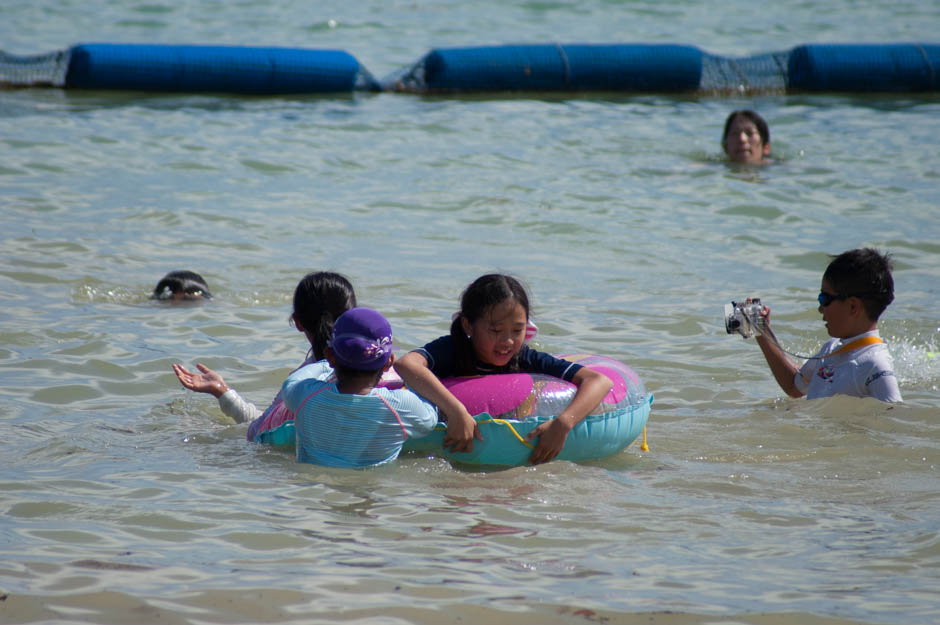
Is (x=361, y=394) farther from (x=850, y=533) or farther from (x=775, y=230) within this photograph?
(x=775, y=230)

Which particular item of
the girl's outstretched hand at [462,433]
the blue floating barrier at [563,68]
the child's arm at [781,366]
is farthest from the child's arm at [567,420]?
the blue floating barrier at [563,68]

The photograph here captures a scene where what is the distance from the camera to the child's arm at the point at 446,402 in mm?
4438

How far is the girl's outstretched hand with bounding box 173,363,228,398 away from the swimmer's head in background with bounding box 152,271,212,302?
2.51 m

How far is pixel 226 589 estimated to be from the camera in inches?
131

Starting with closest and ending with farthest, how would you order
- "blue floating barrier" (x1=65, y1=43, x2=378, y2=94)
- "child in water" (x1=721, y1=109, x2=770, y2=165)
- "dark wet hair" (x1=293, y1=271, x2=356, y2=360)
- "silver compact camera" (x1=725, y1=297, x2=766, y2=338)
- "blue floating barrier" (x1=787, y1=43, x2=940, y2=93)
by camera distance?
1. "dark wet hair" (x1=293, y1=271, x2=356, y2=360)
2. "silver compact camera" (x1=725, y1=297, x2=766, y2=338)
3. "child in water" (x1=721, y1=109, x2=770, y2=165)
4. "blue floating barrier" (x1=65, y1=43, x2=378, y2=94)
5. "blue floating barrier" (x1=787, y1=43, x2=940, y2=93)

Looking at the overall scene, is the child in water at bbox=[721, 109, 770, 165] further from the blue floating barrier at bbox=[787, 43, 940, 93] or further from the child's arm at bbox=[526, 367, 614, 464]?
the child's arm at bbox=[526, 367, 614, 464]

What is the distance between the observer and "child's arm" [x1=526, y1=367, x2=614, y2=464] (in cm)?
445

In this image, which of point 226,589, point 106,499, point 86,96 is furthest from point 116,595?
point 86,96

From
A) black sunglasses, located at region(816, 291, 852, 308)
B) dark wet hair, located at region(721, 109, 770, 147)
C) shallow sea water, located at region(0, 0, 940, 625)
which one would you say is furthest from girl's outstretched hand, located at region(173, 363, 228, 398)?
dark wet hair, located at region(721, 109, 770, 147)

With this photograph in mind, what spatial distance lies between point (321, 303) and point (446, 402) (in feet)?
2.46

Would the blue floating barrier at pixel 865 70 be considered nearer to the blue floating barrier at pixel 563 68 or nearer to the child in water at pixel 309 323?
the blue floating barrier at pixel 563 68

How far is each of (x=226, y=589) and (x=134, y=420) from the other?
88.2 inches

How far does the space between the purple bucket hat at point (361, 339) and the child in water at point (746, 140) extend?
8.68 metres

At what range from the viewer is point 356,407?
Result: 174 inches
